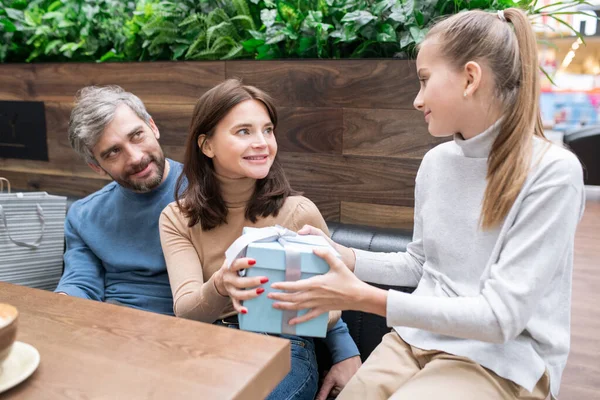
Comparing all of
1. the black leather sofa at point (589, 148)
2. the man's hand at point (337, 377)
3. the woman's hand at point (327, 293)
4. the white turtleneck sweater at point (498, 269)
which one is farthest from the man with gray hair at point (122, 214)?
the black leather sofa at point (589, 148)

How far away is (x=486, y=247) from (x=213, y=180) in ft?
2.70

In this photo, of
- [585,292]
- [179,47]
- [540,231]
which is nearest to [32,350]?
[540,231]

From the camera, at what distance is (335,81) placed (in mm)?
2293

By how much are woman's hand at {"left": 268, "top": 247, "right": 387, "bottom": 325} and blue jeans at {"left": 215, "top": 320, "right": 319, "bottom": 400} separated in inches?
12.2

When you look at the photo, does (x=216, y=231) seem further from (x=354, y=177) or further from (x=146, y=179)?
(x=354, y=177)

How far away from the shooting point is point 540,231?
3.69ft

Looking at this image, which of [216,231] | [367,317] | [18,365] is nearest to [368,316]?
[367,317]

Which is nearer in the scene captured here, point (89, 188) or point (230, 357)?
point (230, 357)

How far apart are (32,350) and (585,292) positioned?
3615 millimetres

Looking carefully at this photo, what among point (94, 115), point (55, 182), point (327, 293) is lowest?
point (55, 182)

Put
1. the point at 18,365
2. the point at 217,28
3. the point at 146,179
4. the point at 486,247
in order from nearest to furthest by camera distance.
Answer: the point at 18,365 → the point at 486,247 → the point at 146,179 → the point at 217,28

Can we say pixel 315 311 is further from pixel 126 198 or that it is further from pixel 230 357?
pixel 126 198

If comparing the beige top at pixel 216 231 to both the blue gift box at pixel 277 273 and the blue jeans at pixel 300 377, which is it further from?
the blue gift box at pixel 277 273

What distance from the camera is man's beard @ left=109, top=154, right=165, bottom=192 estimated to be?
190 centimetres
